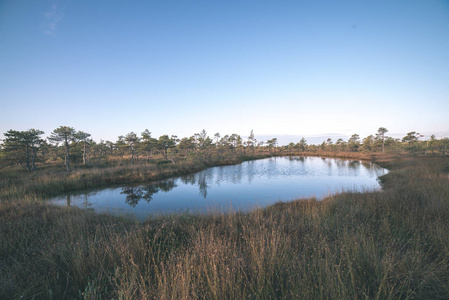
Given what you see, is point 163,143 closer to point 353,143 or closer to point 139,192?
point 139,192

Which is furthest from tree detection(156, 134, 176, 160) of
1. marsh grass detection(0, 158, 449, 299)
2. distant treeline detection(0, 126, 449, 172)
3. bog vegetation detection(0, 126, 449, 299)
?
marsh grass detection(0, 158, 449, 299)

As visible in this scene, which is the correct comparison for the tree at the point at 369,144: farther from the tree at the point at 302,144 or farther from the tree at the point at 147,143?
the tree at the point at 147,143

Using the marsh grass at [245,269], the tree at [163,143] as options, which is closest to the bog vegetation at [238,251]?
the marsh grass at [245,269]

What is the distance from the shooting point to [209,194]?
41.2ft

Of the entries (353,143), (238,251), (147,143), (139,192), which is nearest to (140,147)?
(147,143)

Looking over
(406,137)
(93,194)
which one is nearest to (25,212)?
(93,194)

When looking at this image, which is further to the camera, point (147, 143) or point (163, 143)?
point (163, 143)

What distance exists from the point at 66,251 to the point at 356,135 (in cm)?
8268

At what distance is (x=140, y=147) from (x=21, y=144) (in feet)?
47.8

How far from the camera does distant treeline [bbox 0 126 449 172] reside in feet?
61.3

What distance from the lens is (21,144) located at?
718 inches

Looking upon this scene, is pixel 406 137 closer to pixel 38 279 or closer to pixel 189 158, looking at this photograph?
pixel 189 158

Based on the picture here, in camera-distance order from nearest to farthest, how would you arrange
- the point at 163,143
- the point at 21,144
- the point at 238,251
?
the point at 238,251
the point at 21,144
the point at 163,143

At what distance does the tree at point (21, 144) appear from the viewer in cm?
1778
